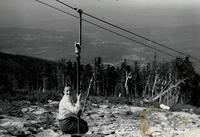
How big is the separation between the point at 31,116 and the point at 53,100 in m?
7.14

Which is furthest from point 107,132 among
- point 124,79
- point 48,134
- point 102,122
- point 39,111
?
point 124,79

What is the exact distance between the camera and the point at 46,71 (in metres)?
122

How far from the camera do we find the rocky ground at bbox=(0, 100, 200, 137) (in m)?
17.2

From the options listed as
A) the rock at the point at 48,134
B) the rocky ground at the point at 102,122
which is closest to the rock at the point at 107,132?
the rocky ground at the point at 102,122

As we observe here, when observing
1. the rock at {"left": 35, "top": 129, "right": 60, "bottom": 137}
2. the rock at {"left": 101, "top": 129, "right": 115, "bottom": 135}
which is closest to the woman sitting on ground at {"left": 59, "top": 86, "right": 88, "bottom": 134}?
the rock at {"left": 35, "top": 129, "right": 60, "bottom": 137}

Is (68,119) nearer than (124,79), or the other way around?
(68,119)

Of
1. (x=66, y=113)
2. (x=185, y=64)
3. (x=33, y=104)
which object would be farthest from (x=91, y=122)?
(x=185, y=64)

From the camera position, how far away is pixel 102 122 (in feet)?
68.3

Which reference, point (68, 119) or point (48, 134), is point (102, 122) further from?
point (68, 119)

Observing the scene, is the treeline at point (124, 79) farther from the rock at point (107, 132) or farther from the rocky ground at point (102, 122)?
the rock at point (107, 132)

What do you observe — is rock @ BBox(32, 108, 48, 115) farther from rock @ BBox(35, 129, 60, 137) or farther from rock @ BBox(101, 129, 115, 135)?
rock @ BBox(101, 129, 115, 135)

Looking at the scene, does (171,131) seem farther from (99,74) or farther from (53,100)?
(99,74)

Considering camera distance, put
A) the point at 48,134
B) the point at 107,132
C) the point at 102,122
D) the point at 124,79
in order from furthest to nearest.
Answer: the point at 124,79, the point at 102,122, the point at 107,132, the point at 48,134

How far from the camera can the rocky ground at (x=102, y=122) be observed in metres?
17.2
